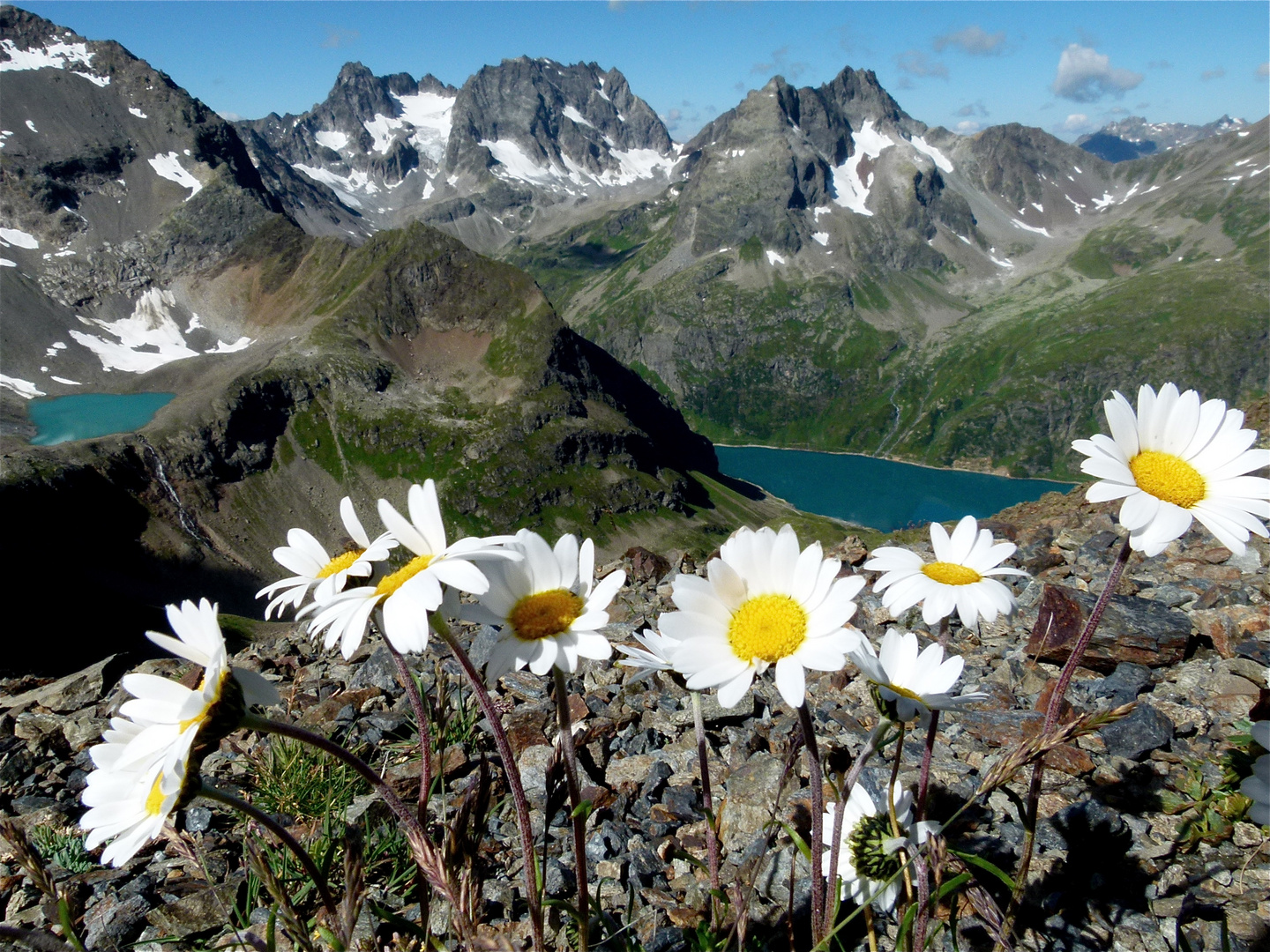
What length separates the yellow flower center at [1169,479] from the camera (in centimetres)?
354

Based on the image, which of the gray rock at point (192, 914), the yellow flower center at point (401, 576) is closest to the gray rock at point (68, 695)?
the gray rock at point (192, 914)

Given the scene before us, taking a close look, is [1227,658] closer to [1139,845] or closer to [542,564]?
[1139,845]

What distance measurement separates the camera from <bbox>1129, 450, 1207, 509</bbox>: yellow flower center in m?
3.54

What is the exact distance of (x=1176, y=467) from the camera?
366 centimetres

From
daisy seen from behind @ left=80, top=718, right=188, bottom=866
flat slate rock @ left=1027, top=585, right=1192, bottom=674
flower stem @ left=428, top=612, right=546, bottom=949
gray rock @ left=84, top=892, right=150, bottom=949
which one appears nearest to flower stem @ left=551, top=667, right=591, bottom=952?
flower stem @ left=428, top=612, right=546, bottom=949

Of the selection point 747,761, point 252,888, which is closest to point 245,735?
point 252,888

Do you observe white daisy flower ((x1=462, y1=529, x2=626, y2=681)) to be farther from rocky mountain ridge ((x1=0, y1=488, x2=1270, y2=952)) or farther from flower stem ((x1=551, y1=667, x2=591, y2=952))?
rocky mountain ridge ((x1=0, y1=488, x2=1270, y2=952))

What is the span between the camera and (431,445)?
19712cm

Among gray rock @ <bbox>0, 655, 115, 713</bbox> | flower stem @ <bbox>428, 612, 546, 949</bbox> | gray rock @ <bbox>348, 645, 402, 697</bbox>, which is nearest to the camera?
flower stem @ <bbox>428, 612, 546, 949</bbox>

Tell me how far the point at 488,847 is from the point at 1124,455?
5.73 meters

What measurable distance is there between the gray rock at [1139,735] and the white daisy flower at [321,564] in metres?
7.11

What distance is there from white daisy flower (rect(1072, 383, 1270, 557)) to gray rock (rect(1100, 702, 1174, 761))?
13.5ft

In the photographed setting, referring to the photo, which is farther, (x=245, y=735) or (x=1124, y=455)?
(x=245, y=735)

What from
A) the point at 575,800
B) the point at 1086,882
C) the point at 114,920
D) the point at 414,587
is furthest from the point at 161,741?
the point at 1086,882
